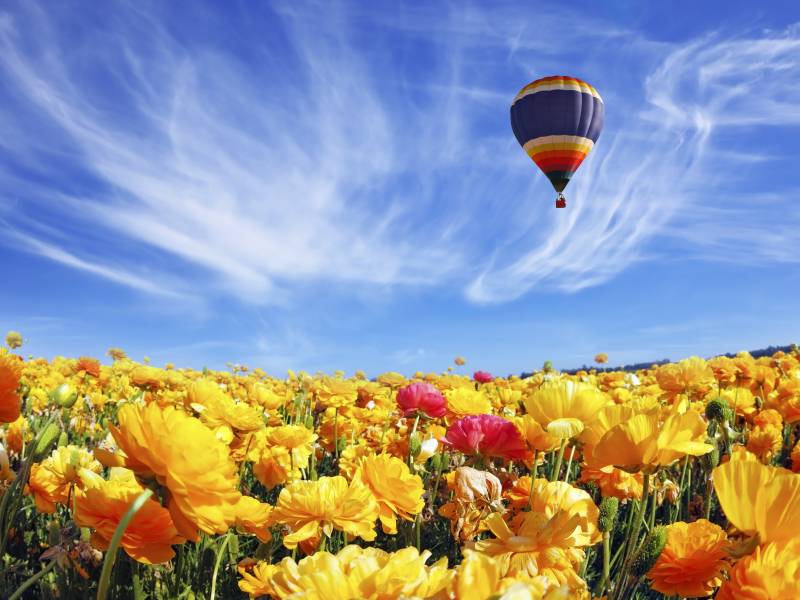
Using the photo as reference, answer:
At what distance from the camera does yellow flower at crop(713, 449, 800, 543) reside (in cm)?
94

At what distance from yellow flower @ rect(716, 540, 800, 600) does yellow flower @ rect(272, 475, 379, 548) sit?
934 millimetres

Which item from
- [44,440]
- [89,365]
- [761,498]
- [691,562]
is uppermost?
[89,365]

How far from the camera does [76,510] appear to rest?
127 cm

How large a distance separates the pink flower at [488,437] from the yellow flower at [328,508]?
1.87ft

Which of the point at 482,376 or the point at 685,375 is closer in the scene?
the point at 685,375

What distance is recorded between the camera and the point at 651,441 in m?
1.41

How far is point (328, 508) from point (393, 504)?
11.2 inches

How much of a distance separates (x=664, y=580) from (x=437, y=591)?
1.19 m

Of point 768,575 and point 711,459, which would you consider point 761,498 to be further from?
point 711,459

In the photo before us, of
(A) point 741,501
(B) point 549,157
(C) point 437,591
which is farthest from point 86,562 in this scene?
(B) point 549,157

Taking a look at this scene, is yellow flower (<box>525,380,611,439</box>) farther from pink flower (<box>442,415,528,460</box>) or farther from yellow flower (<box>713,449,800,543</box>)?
yellow flower (<box>713,449,800,543</box>)

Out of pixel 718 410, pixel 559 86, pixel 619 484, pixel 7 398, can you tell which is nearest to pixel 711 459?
pixel 718 410

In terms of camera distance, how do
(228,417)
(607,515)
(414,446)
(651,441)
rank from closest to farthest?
(651,441) → (607,515) → (228,417) → (414,446)

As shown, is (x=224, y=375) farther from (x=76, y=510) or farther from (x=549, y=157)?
(x=549, y=157)
